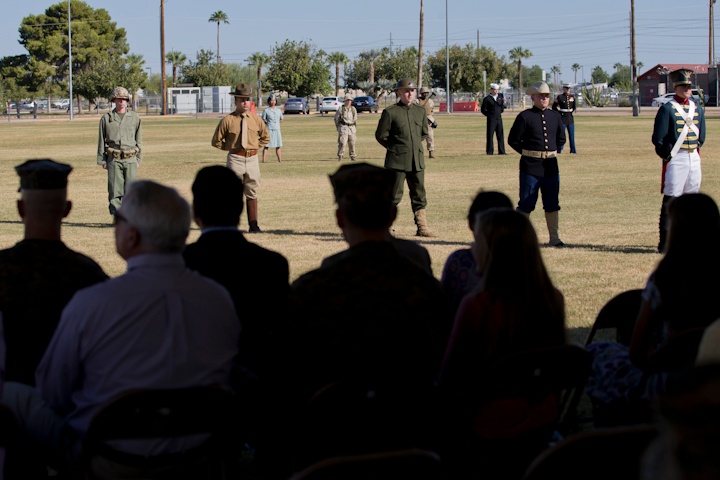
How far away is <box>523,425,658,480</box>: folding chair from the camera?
248 cm

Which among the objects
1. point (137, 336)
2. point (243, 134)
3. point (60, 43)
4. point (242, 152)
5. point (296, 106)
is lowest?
point (137, 336)

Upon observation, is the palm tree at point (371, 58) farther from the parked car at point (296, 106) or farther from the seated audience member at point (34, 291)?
the seated audience member at point (34, 291)

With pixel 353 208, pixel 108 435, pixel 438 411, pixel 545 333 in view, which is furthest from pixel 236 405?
pixel 545 333

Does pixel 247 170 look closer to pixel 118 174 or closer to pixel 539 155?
pixel 118 174

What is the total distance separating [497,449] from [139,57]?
401ft

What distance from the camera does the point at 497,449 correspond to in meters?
3.77

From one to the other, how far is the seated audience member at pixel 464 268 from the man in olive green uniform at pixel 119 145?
9.25 meters

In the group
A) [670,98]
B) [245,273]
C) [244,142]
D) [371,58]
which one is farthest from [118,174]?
[371,58]

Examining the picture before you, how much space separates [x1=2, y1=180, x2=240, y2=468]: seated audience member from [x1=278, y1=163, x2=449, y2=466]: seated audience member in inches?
10.9

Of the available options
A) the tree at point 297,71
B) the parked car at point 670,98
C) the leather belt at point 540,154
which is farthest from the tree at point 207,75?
the leather belt at point 540,154

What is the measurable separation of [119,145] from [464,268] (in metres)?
9.61

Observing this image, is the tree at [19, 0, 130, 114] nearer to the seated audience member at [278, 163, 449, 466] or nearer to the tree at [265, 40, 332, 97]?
the tree at [265, 40, 332, 97]

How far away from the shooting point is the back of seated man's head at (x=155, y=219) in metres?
3.53

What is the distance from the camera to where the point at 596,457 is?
250 cm
